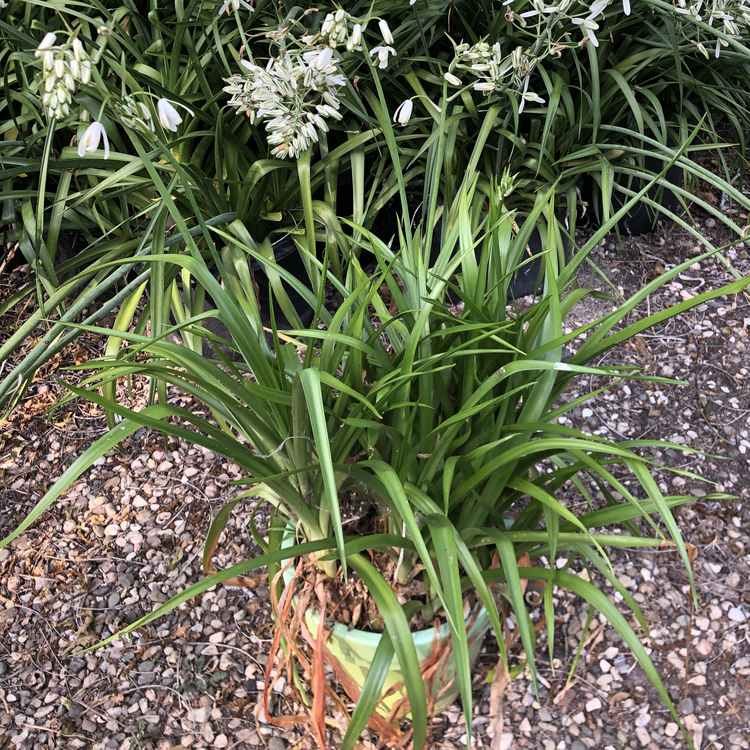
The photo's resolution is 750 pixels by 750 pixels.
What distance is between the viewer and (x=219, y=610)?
1.75 meters

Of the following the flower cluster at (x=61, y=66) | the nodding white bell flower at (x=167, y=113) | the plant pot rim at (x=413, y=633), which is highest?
the flower cluster at (x=61, y=66)

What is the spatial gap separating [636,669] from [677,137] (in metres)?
1.57

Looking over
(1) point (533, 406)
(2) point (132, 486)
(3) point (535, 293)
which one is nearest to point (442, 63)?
(3) point (535, 293)

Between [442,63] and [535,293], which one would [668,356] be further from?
[442,63]

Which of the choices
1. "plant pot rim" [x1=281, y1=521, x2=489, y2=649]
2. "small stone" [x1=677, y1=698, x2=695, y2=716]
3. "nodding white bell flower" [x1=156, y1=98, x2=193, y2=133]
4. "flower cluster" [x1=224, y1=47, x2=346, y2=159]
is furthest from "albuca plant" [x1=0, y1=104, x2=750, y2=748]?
"small stone" [x1=677, y1=698, x2=695, y2=716]

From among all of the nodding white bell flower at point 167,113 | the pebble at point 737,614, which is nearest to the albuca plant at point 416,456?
the nodding white bell flower at point 167,113

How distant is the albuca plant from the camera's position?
111cm

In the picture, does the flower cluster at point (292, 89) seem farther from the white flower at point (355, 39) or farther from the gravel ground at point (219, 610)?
the gravel ground at point (219, 610)

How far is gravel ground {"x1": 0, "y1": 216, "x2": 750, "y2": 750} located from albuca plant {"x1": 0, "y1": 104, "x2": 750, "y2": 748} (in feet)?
1.04

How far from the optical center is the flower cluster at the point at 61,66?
1.04 metres

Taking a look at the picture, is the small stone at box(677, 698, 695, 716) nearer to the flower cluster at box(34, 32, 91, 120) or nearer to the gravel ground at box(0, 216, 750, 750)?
the gravel ground at box(0, 216, 750, 750)

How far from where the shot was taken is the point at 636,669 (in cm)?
164

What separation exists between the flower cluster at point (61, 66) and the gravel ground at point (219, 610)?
42.9 inches

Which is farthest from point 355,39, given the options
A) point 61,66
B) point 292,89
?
point 61,66
